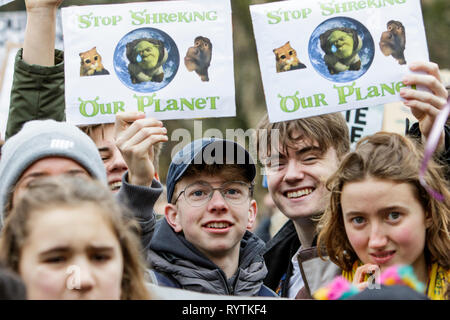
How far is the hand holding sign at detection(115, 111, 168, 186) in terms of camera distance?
3344 millimetres

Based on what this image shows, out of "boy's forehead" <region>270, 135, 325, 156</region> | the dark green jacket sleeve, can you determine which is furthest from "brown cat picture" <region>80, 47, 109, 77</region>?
"boy's forehead" <region>270, 135, 325, 156</region>

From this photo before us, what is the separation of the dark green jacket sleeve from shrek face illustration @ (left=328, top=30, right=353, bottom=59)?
1.31 meters

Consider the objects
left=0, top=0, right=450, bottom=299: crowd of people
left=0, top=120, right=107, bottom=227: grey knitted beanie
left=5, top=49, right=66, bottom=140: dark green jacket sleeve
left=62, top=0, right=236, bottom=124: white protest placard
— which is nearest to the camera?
left=0, top=0, right=450, bottom=299: crowd of people

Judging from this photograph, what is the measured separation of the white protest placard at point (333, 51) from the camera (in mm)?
3699

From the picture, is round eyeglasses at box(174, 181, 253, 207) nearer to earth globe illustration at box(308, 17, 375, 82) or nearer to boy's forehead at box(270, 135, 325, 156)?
boy's forehead at box(270, 135, 325, 156)

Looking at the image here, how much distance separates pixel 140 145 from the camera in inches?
132

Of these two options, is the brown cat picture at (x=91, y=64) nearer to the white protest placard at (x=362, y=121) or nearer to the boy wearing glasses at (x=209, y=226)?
the boy wearing glasses at (x=209, y=226)

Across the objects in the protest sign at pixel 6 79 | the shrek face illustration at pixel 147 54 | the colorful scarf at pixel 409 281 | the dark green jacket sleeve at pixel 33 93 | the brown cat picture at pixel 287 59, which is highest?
the protest sign at pixel 6 79

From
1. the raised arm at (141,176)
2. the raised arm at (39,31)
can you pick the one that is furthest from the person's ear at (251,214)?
the raised arm at (39,31)

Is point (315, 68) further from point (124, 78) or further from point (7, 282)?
point (7, 282)

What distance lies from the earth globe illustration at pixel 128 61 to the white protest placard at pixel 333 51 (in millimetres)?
421

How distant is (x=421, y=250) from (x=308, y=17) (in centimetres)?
129

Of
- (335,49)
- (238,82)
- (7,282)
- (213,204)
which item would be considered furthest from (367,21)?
(238,82)

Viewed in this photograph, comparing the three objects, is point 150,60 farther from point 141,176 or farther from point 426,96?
point 426,96
